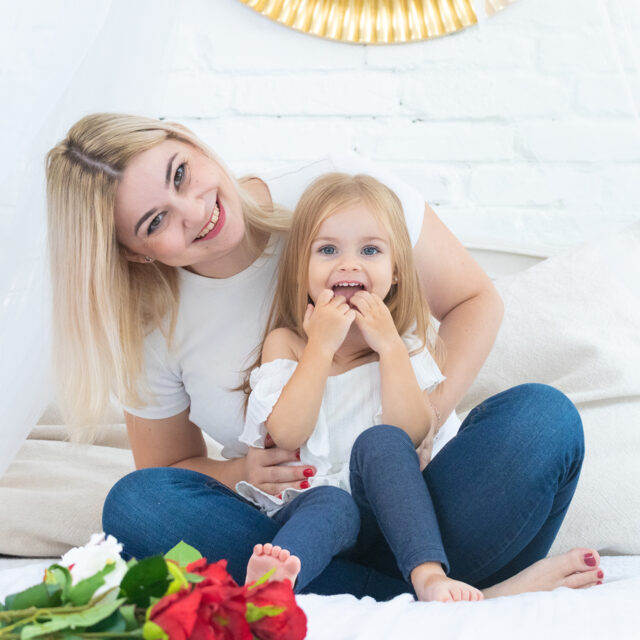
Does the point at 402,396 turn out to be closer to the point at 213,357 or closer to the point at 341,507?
the point at 341,507

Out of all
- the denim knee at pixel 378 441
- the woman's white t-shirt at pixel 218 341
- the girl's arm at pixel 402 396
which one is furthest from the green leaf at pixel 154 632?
the woman's white t-shirt at pixel 218 341

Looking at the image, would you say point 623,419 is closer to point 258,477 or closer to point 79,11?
point 258,477

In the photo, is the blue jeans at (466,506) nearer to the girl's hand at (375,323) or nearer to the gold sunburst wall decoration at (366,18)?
the girl's hand at (375,323)

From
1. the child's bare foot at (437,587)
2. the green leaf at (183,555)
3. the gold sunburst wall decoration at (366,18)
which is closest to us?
the green leaf at (183,555)

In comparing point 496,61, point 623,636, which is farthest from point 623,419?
point 496,61

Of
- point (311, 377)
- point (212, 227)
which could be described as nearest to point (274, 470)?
point (311, 377)

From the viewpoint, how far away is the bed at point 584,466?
80 cm

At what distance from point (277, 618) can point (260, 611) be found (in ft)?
0.04

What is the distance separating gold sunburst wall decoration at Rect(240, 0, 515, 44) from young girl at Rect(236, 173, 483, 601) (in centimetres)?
66

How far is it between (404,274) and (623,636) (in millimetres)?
618

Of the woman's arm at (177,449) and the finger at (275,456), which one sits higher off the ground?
the finger at (275,456)

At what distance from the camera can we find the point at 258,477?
1.13 m

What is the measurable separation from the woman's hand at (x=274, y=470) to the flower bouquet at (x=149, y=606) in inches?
23.1

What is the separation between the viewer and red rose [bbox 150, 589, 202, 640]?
0.45 m
